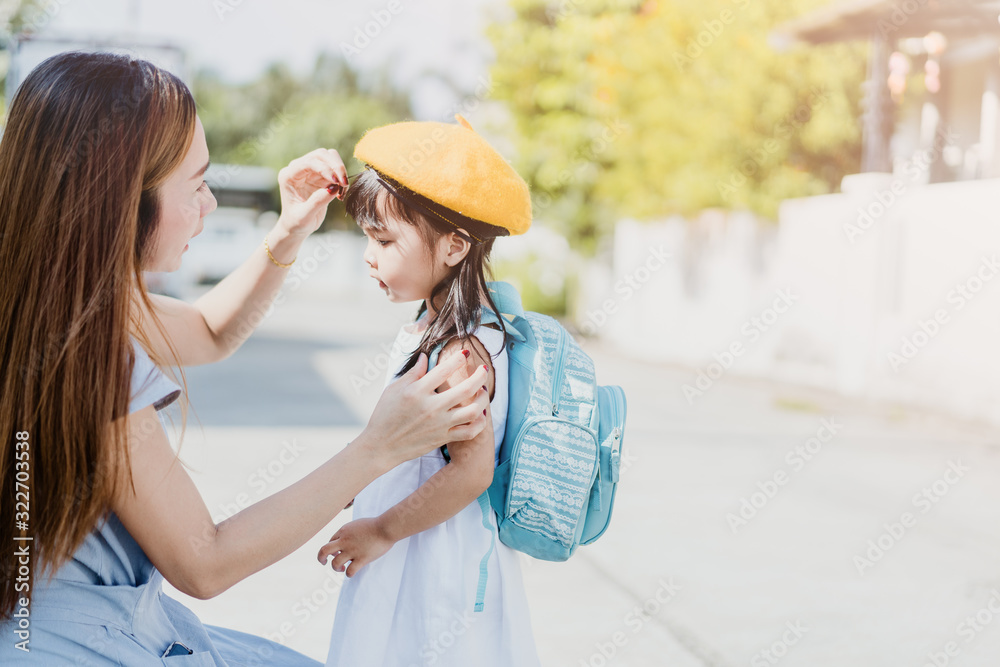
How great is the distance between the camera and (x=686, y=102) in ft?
38.4

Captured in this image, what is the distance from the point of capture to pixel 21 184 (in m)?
1.35

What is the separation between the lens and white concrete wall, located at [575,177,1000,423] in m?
8.09

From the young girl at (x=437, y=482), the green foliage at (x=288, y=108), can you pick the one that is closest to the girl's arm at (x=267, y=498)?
the young girl at (x=437, y=482)

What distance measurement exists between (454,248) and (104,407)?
719 millimetres

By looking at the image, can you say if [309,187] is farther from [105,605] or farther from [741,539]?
[741,539]

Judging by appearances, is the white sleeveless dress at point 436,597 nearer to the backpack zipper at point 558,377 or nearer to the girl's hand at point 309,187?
the backpack zipper at point 558,377

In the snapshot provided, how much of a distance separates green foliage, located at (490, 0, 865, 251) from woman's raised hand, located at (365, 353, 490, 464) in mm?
10123

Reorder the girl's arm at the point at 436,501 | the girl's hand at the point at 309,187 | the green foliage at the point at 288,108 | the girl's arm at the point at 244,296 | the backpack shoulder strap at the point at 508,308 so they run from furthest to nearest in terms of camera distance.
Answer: the green foliage at the point at 288,108 < the girl's arm at the point at 244,296 < the girl's hand at the point at 309,187 < the backpack shoulder strap at the point at 508,308 < the girl's arm at the point at 436,501

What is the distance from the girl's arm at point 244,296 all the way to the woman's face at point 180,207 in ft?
1.52

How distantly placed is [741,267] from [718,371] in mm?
1384

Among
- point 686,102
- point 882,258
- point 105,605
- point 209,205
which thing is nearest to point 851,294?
point 882,258

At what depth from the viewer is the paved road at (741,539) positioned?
10.9 feet

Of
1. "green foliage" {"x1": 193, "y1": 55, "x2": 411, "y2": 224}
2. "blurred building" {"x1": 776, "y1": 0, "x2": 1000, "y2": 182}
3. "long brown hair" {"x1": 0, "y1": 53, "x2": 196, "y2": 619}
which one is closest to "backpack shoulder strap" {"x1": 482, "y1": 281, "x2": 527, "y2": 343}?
"long brown hair" {"x1": 0, "y1": 53, "x2": 196, "y2": 619}

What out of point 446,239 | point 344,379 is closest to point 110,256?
point 446,239
